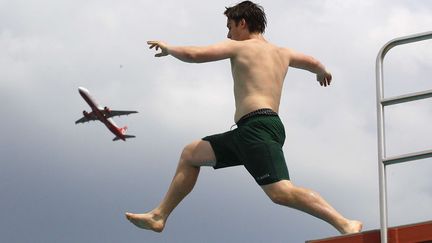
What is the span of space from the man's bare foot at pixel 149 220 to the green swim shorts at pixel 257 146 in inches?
30.0

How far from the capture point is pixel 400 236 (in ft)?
19.4

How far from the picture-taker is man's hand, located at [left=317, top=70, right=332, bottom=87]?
8.91 meters

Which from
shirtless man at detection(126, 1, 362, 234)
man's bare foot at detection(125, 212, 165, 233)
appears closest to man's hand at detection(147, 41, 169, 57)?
shirtless man at detection(126, 1, 362, 234)

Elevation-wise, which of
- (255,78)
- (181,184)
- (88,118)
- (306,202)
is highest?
(88,118)

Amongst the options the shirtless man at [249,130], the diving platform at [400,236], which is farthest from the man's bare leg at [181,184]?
the diving platform at [400,236]

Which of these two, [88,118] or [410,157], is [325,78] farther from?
[88,118]

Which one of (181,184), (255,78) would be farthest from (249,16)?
(181,184)

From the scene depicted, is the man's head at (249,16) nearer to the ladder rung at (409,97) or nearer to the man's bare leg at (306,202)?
the man's bare leg at (306,202)

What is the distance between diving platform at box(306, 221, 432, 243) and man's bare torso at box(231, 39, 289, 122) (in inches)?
77.7

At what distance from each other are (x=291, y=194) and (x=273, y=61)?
1370 mm

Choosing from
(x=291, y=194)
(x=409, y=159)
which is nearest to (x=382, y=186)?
(x=409, y=159)

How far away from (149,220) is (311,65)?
6.99 ft

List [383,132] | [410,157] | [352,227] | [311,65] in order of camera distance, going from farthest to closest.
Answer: [311,65] → [352,227] → [383,132] → [410,157]

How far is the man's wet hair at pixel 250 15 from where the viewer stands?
834 cm
